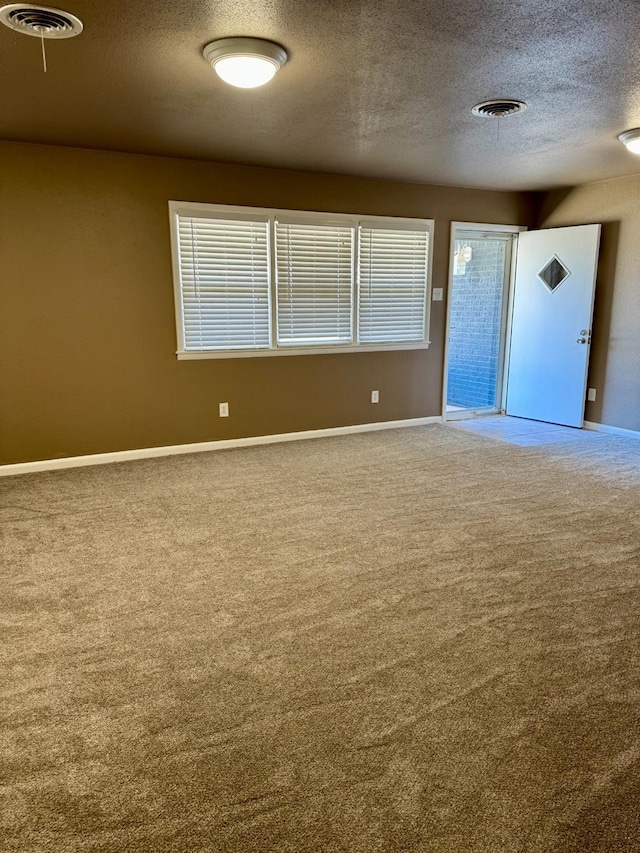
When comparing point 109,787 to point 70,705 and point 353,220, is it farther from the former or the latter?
point 353,220

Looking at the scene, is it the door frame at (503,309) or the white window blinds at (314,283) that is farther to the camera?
the door frame at (503,309)

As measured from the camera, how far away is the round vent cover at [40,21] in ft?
7.26

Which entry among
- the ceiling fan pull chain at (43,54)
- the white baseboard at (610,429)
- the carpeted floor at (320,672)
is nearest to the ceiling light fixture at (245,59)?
the ceiling fan pull chain at (43,54)

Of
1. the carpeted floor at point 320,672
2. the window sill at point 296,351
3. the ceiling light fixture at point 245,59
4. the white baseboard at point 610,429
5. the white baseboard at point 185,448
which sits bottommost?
the carpeted floor at point 320,672

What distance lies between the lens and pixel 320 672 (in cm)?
215

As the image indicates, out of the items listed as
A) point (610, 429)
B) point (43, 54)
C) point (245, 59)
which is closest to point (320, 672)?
point (245, 59)

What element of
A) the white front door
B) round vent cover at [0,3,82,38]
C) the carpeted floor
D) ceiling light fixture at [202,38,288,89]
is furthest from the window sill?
round vent cover at [0,3,82,38]

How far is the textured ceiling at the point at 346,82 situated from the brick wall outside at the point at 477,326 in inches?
77.6

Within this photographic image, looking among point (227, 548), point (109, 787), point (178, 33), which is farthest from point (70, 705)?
point (178, 33)

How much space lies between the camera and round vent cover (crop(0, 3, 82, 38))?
7.26 ft

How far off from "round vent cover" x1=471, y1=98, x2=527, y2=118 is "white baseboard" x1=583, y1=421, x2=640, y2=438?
11.7 feet

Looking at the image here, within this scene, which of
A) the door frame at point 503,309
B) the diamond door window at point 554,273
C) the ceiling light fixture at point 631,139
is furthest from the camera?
the door frame at point 503,309

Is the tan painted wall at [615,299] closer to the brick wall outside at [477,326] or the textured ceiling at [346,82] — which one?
the textured ceiling at [346,82]

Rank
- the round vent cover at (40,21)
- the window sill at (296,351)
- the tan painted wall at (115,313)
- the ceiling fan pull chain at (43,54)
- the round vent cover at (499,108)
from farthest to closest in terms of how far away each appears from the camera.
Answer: the window sill at (296,351) < the tan painted wall at (115,313) < the round vent cover at (499,108) < the ceiling fan pull chain at (43,54) < the round vent cover at (40,21)
